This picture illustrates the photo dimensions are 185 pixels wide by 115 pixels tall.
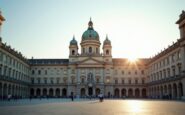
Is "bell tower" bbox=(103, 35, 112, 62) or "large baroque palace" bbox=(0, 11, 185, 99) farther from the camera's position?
"bell tower" bbox=(103, 35, 112, 62)

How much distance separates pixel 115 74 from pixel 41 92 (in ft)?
99.0

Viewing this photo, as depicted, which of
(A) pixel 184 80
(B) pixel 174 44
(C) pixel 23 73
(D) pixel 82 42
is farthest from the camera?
(D) pixel 82 42

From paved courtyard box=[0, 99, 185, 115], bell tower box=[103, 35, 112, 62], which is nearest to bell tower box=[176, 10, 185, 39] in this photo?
paved courtyard box=[0, 99, 185, 115]

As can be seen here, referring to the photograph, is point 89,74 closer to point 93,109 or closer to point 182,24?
point 182,24

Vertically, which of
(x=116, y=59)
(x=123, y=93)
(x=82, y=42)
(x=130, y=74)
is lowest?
(x=123, y=93)

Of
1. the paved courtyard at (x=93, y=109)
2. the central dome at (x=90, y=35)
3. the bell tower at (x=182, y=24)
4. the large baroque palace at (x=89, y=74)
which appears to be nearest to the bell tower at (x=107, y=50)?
the large baroque palace at (x=89, y=74)

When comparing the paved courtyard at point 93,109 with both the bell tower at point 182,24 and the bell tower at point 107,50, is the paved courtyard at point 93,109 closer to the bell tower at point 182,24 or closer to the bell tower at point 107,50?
the bell tower at point 182,24

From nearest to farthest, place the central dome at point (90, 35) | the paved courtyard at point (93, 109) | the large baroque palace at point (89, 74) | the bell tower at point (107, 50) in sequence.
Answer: the paved courtyard at point (93, 109) → the large baroque palace at point (89, 74) → the bell tower at point (107, 50) → the central dome at point (90, 35)

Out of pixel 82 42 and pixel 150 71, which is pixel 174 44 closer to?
pixel 150 71

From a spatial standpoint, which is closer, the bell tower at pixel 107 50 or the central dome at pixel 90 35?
Answer: the bell tower at pixel 107 50

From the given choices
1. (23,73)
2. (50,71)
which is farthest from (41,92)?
(23,73)

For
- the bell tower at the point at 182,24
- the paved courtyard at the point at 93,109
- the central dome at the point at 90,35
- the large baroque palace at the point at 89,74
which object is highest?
the central dome at the point at 90,35

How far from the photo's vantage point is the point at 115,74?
101875 millimetres

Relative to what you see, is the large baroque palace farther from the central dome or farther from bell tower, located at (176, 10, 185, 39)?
bell tower, located at (176, 10, 185, 39)
